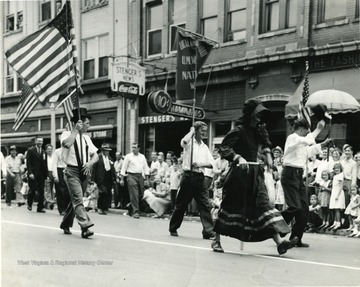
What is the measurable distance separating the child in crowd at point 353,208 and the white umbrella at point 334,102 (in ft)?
7.08

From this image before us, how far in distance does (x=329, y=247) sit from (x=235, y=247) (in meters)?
1.68

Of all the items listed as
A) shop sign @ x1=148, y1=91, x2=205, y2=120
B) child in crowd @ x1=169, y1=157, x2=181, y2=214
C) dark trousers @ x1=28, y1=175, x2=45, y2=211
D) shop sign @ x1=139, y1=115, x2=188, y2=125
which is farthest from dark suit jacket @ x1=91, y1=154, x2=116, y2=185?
shop sign @ x1=139, y1=115, x2=188, y2=125

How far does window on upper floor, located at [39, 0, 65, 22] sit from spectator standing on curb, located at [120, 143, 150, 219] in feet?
30.5

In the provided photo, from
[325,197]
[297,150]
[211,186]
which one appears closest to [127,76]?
[211,186]

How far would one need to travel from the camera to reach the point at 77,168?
31.7 feet

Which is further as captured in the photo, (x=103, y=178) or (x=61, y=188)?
(x=103, y=178)

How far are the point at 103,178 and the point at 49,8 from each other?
9344 mm

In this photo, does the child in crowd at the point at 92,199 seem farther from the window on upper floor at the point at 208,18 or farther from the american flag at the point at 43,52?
the window on upper floor at the point at 208,18

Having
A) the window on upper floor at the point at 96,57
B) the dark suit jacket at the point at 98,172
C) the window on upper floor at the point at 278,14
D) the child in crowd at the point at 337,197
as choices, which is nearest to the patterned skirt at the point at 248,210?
the child in crowd at the point at 337,197

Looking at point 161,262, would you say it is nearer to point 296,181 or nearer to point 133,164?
point 296,181

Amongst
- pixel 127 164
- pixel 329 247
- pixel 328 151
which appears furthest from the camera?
pixel 127 164

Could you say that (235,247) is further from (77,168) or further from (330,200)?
(330,200)

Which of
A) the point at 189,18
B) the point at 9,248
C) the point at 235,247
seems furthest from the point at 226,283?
the point at 189,18

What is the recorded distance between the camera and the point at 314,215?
12422mm
